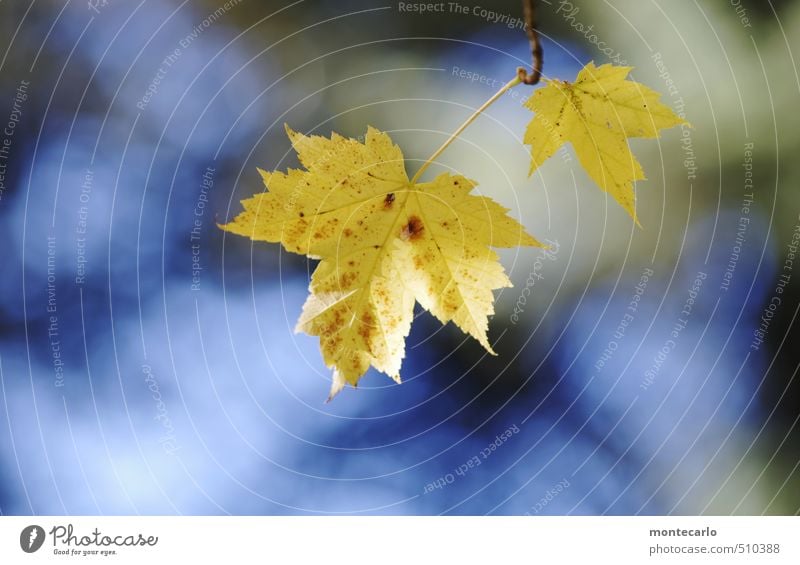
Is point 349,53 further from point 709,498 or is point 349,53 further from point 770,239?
point 709,498

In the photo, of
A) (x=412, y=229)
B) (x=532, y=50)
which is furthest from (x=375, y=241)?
(x=532, y=50)

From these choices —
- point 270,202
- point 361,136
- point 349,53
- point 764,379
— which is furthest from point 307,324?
point 764,379

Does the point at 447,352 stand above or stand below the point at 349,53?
below

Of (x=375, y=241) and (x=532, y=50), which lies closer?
(x=532, y=50)

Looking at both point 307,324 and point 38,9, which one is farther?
point 38,9

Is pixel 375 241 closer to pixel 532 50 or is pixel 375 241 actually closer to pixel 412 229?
pixel 412 229

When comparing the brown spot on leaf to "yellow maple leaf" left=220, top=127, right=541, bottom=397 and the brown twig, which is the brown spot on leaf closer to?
"yellow maple leaf" left=220, top=127, right=541, bottom=397

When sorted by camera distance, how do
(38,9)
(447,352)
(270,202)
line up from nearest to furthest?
(270,202), (38,9), (447,352)
